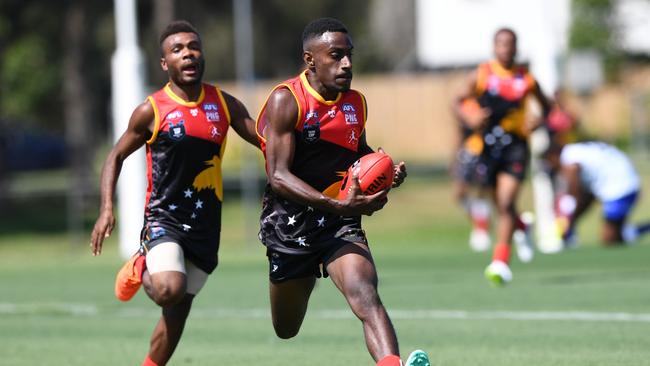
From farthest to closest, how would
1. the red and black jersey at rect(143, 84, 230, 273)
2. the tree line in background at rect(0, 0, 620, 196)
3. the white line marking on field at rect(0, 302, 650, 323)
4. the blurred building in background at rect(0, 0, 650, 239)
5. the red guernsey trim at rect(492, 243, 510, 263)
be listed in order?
the tree line in background at rect(0, 0, 620, 196) → the blurred building in background at rect(0, 0, 650, 239) → the red guernsey trim at rect(492, 243, 510, 263) → the white line marking on field at rect(0, 302, 650, 323) → the red and black jersey at rect(143, 84, 230, 273)

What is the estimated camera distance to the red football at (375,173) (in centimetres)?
677

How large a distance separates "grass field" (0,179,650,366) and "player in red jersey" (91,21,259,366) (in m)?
1.14

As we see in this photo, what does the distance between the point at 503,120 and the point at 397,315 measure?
3.03 meters

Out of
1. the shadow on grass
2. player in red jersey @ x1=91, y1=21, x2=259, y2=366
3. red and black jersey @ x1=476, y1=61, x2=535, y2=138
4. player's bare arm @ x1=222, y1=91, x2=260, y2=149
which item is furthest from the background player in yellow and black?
the shadow on grass

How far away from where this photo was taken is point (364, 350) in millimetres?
9352

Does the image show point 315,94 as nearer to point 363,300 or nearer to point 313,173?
point 313,173

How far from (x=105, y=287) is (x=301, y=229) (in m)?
8.62

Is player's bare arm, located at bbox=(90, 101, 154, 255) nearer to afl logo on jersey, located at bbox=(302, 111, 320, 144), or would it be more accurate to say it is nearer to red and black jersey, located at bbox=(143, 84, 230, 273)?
red and black jersey, located at bbox=(143, 84, 230, 273)

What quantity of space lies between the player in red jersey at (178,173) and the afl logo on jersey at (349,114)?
0.97 m

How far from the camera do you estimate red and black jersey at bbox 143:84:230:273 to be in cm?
800

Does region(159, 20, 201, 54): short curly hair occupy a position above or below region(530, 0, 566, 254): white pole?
above

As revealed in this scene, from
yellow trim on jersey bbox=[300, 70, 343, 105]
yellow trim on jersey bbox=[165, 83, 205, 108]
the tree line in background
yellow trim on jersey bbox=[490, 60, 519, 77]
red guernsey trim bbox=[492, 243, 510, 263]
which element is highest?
yellow trim on jersey bbox=[300, 70, 343, 105]

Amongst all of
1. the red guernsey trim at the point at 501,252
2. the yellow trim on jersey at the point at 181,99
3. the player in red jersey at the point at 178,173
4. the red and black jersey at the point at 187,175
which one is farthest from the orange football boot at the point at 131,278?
the red guernsey trim at the point at 501,252

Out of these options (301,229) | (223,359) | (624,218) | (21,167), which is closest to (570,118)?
(624,218)
